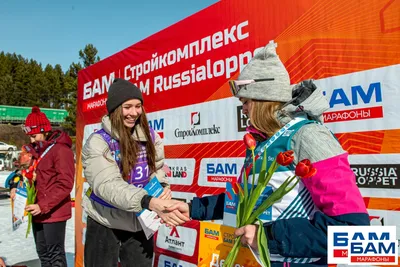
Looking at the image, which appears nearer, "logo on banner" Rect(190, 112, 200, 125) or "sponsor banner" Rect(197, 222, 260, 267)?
"sponsor banner" Rect(197, 222, 260, 267)

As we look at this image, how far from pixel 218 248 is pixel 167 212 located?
36cm

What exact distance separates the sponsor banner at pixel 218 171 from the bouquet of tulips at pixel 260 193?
1.27 meters

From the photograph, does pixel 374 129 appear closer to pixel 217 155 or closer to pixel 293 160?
pixel 293 160

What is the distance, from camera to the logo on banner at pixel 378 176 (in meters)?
1.79

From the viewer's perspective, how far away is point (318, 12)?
7.13 feet

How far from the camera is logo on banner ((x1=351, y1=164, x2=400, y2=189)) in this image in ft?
5.87

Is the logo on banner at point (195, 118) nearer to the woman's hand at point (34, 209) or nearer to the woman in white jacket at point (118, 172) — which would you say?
the woman in white jacket at point (118, 172)

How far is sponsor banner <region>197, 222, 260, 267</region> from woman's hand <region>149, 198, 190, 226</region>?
0.69 ft

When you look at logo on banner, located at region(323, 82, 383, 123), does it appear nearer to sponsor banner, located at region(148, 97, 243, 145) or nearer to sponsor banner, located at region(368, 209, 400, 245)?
sponsor banner, located at region(368, 209, 400, 245)

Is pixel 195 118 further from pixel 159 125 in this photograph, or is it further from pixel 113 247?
pixel 113 247

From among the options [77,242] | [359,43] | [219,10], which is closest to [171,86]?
[219,10]

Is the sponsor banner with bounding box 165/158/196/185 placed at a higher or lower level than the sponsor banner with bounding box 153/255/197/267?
higher

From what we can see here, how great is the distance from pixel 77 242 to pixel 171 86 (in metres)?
2.73

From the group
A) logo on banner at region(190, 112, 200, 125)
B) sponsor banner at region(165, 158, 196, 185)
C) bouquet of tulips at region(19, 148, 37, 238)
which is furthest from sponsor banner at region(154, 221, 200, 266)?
bouquet of tulips at region(19, 148, 37, 238)
